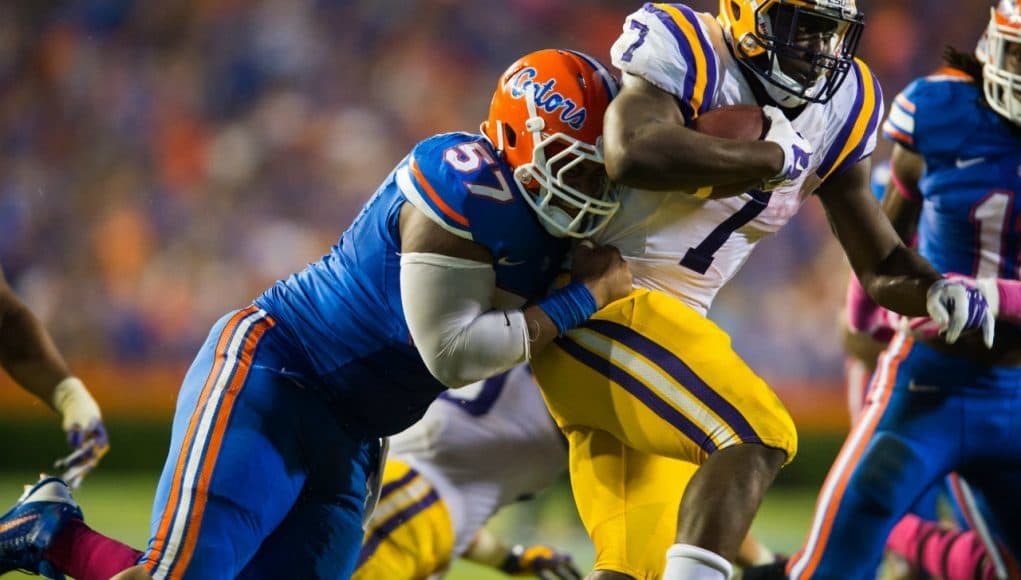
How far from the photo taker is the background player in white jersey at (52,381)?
2896 millimetres

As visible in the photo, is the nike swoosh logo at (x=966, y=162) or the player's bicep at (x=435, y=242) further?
the nike swoosh logo at (x=966, y=162)

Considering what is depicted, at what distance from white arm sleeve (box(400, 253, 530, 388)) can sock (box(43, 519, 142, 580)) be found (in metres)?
0.58

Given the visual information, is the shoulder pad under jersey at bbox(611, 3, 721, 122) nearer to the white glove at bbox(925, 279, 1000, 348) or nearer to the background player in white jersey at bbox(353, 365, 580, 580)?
the white glove at bbox(925, 279, 1000, 348)

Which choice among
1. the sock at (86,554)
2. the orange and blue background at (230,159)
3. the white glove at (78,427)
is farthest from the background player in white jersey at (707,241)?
the orange and blue background at (230,159)

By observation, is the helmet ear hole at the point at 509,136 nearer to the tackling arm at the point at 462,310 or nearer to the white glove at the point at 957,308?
the tackling arm at the point at 462,310

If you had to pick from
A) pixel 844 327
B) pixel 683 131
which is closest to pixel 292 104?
pixel 844 327

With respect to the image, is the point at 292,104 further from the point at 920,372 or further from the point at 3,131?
the point at 920,372

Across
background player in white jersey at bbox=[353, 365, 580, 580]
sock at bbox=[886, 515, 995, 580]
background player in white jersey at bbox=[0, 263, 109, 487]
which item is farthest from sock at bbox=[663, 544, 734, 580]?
background player in white jersey at bbox=[0, 263, 109, 487]

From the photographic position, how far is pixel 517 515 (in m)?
4.91

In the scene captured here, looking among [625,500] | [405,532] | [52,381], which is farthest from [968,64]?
[52,381]

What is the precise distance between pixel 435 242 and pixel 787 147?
55 cm

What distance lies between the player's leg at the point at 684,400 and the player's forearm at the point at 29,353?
1.34 m

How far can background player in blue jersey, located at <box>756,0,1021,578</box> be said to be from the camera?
103 inches

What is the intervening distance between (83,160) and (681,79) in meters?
4.64
